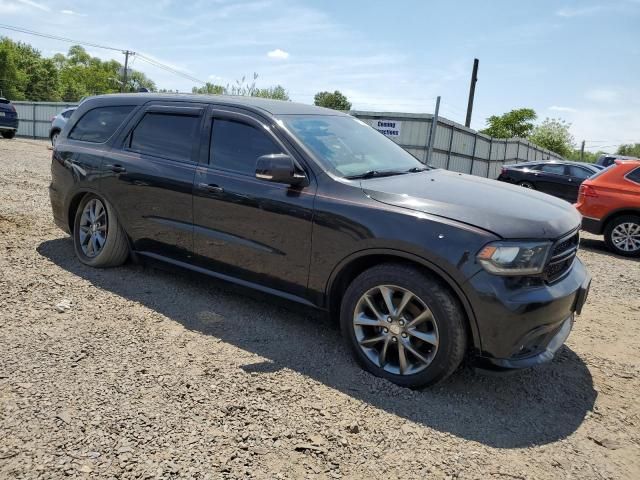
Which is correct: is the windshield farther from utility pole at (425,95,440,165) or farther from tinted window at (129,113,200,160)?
utility pole at (425,95,440,165)

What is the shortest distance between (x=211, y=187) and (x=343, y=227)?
1197 mm

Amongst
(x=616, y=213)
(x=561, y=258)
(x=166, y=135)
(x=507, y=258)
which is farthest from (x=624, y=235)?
(x=166, y=135)

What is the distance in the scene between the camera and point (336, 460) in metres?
2.41

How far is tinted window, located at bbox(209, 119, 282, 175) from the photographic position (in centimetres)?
369

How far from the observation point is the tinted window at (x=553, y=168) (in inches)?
576

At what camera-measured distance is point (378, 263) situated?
10.5ft

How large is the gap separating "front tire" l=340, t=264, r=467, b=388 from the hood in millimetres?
399

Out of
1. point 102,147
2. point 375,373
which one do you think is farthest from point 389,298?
point 102,147

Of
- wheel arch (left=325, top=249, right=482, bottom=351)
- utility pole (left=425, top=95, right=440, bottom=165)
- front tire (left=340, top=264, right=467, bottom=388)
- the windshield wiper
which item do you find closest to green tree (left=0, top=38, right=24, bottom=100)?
utility pole (left=425, top=95, right=440, bottom=165)

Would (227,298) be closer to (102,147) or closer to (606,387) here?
(102,147)

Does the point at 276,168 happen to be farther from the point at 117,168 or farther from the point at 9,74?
the point at 9,74

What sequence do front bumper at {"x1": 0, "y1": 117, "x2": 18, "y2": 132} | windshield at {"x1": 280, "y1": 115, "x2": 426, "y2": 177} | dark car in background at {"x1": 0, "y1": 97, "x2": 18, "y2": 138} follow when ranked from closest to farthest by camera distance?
windshield at {"x1": 280, "y1": 115, "x2": 426, "y2": 177}, dark car in background at {"x1": 0, "y1": 97, "x2": 18, "y2": 138}, front bumper at {"x1": 0, "y1": 117, "x2": 18, "y2": 132}

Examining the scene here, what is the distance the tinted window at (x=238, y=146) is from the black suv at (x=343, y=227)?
0.01 meters

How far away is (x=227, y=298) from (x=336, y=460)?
2.20 metres
